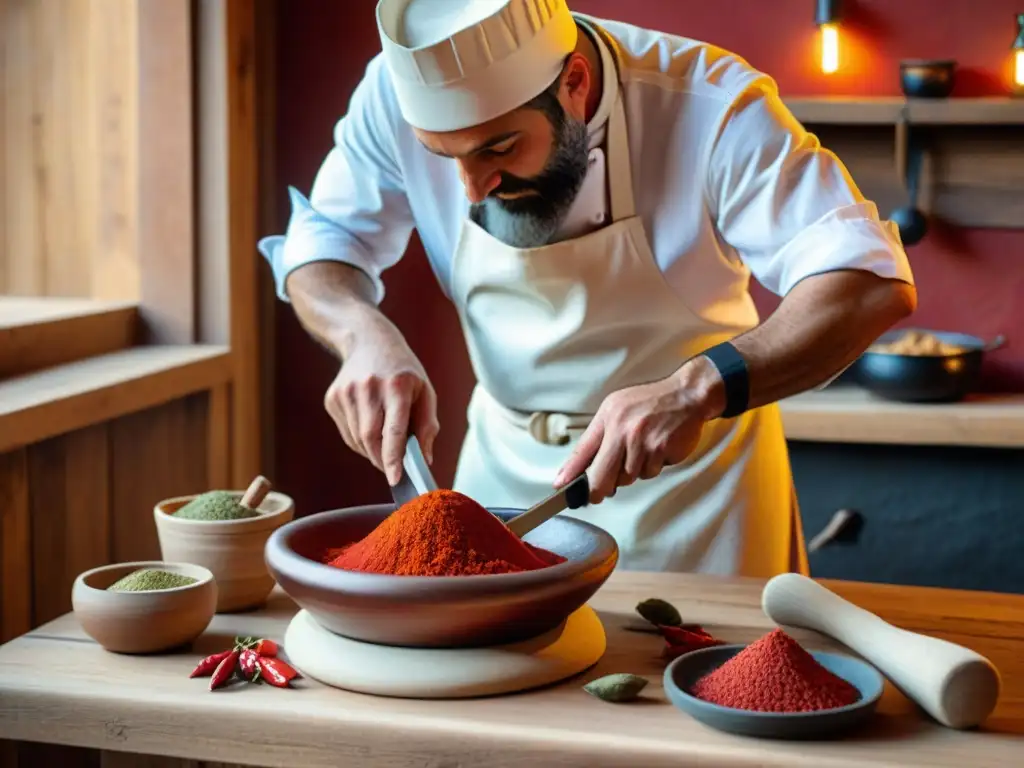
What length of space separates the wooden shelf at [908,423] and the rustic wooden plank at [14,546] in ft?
5.90

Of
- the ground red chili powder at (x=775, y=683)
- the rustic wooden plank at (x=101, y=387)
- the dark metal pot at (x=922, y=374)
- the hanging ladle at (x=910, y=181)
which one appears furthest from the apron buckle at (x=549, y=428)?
the hanging ladle at (x=910, y=181)

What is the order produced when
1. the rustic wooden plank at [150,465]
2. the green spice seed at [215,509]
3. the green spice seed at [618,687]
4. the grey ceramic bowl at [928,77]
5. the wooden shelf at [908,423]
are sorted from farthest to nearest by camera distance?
the grey ceramic bowl at [928,77], the wooden shelf at [908,423], the rustic wooden plank at [150,465], the green spice seed at [215,509], the green spice seed at [618,687]

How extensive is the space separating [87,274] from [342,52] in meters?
0.89

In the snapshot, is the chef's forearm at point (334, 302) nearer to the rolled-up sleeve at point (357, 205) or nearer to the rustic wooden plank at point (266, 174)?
the rolled-up sleeve at point (357, 205)

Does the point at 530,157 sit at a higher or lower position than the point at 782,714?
higher

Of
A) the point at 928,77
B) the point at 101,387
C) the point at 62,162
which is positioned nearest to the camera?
the point at 101,387

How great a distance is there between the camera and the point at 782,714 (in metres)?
1.16

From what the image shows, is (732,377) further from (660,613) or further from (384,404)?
(384,404)

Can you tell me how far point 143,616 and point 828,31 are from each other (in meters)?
2.60

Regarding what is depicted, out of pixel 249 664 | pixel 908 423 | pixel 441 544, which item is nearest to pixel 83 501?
pixel 249 664

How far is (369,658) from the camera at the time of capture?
4.26 feet

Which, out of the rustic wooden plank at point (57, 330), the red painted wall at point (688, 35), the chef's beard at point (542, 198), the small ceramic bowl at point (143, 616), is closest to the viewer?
the small ceramic bowl at point (143, 616)

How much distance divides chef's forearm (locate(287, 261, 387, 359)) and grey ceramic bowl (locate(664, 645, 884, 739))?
31.5 inches

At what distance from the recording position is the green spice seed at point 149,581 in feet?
4.64
